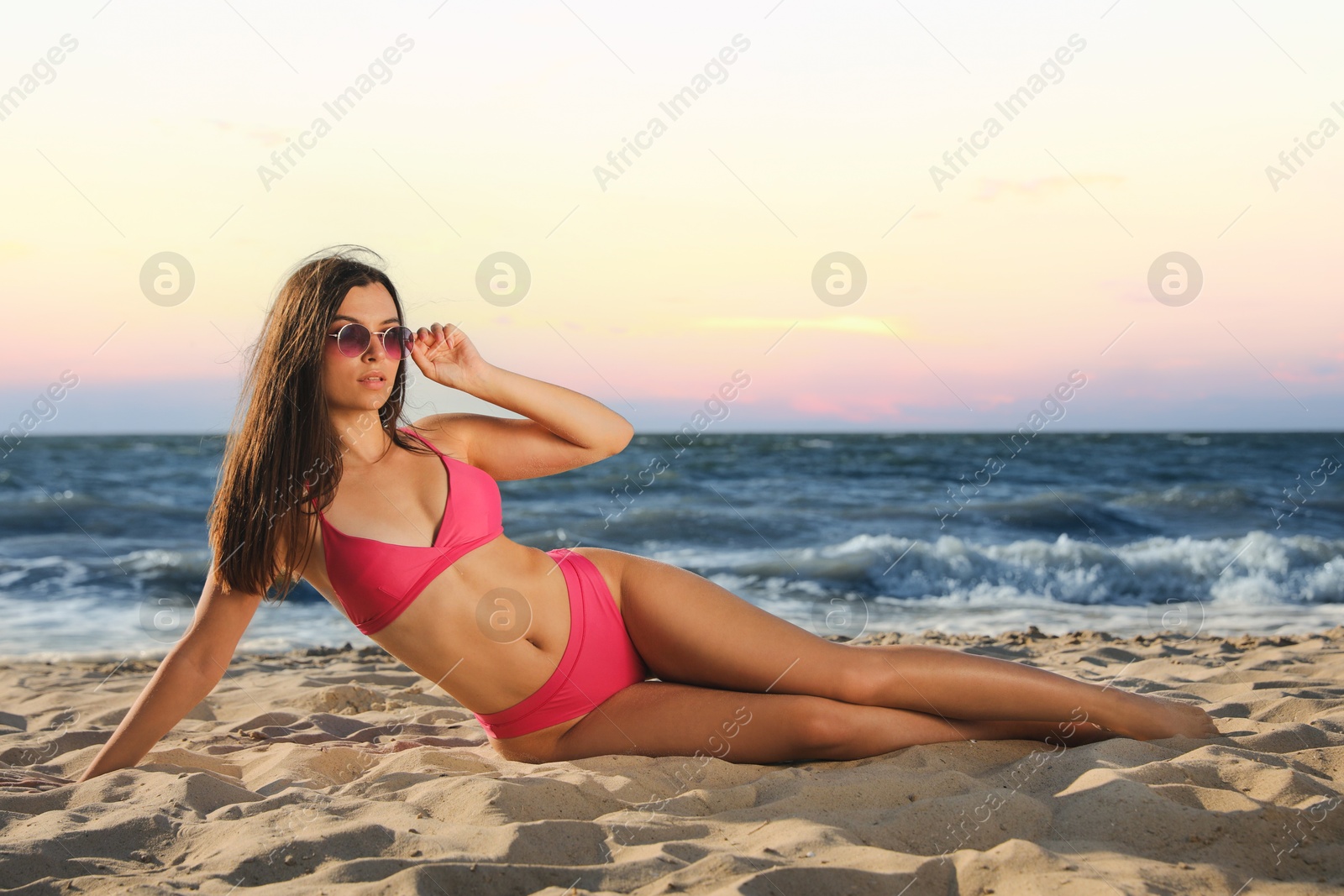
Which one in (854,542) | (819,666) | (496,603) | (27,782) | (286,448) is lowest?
(854,542)

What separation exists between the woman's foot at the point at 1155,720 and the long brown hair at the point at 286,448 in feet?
8.49

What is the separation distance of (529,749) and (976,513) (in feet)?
41.8

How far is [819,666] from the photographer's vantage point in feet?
10.0

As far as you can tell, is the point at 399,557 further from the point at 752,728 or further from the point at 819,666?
the point at 819,666

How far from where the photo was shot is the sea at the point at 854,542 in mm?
7727

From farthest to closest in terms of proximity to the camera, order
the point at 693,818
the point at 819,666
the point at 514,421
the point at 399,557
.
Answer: the point at 514,421, the point at 819,666, the point at 399,557, the point at 693,818

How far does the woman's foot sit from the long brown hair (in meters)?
2.59

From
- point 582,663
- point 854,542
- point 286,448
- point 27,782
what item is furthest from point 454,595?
point 854,542

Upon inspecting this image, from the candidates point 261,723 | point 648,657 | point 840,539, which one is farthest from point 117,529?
point 648,657

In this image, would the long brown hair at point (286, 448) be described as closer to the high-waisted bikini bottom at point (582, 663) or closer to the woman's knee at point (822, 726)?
the high-waisted bikini bottom at point (582, 663)

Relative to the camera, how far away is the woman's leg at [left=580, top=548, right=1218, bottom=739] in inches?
120

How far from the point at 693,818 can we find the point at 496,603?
852mm

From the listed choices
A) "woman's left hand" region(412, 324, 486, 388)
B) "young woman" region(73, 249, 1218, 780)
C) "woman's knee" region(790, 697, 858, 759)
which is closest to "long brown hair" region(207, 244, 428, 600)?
"young woman" region(73, 249, 1218, 780)

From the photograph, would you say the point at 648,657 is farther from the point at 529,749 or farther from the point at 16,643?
the point at 16,643
